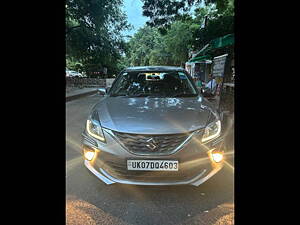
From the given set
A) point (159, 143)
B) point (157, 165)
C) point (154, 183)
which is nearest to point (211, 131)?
point (159, 143)

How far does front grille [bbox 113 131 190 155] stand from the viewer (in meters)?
2.83

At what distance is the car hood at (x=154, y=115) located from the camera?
2.94 m

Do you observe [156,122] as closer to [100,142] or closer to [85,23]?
[100,142]

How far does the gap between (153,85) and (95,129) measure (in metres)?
1.61

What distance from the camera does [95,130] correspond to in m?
3.16

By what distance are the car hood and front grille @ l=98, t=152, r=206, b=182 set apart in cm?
35

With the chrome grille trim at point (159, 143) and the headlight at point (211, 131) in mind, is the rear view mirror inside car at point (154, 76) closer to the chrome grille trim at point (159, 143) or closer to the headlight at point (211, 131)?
the headlight at point (211, 131)

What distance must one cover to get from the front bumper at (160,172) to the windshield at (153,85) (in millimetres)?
1397

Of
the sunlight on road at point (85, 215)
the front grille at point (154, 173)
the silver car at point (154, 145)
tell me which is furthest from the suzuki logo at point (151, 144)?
the sunlight on road at point (85, 215)

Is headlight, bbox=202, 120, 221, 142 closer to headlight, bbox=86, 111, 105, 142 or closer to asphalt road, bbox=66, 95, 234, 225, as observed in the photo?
asphalt road, bbox=66, 95, 234, 225

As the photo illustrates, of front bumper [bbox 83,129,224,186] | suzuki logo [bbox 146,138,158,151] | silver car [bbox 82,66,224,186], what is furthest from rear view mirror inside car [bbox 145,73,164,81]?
suzuki logo [bbox 146,138,158,151]

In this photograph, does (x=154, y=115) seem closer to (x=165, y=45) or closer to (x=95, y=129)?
(x=95, y=129)

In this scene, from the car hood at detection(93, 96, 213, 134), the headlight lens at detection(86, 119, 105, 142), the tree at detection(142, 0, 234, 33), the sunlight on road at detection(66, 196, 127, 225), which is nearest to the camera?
the sunlight on road at detection(66, 196, 127, 225)
